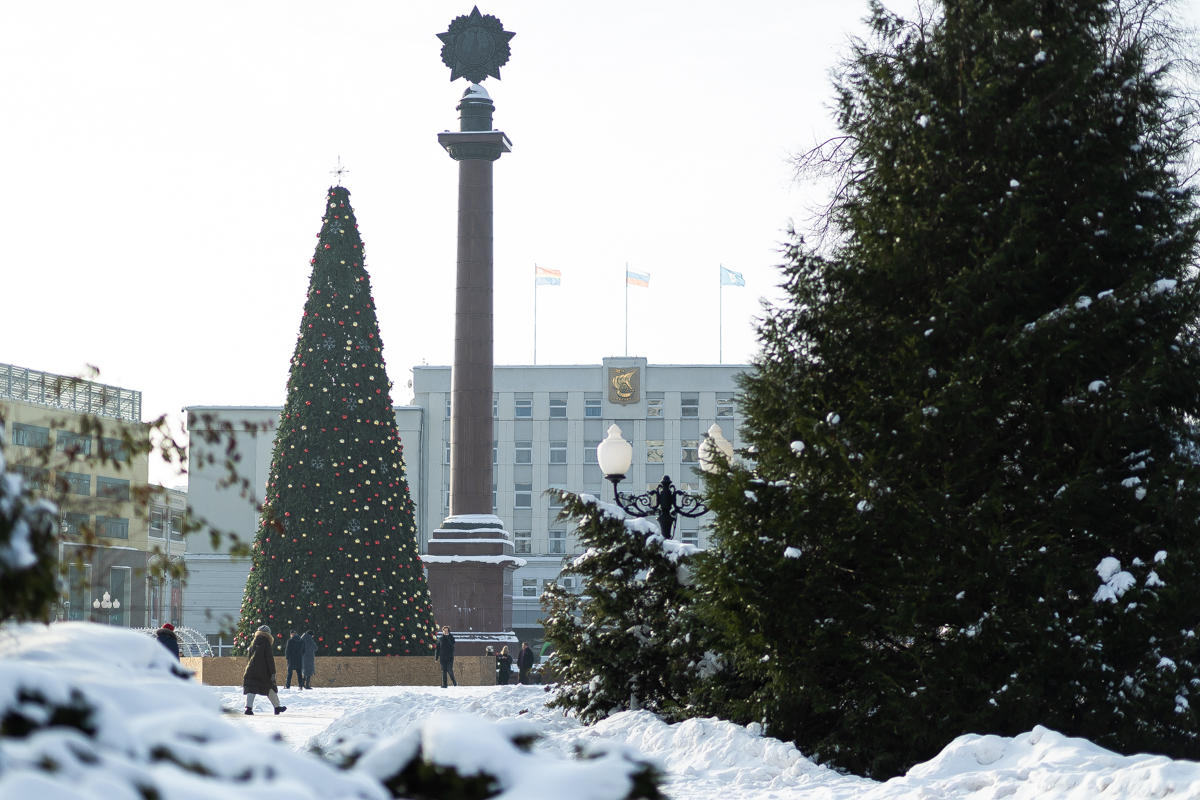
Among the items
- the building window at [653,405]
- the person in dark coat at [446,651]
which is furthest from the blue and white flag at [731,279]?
the person in dark coat at [446,651]

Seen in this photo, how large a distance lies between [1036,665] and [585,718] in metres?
5.59

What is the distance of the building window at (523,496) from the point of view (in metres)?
87.3

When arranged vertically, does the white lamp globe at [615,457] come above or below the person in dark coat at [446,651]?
above

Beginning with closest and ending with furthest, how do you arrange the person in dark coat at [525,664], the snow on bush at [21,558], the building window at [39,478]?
1. the snow on bush at [21,558]
2. the building window at [39,478]
3. the person in dark coat at [525,664]

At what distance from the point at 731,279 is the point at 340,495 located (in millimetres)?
53048

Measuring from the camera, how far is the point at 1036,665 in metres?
9.82

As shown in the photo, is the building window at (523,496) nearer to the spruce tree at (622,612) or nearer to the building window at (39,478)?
the spruce tree at (622,612)

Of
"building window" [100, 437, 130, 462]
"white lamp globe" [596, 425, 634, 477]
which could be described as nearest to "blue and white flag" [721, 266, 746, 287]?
"white lamp globe" [596, 425, 634, 477]

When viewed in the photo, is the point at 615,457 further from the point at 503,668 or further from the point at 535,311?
the point at 535,311

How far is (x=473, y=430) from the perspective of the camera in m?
38.5

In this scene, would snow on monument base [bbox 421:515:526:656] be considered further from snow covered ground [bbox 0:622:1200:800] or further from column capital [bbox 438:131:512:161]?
snow covered ground [bbox 0:622:1200:800]

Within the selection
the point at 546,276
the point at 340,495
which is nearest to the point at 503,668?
the point at 340,495

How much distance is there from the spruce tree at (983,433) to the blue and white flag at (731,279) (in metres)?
68.0

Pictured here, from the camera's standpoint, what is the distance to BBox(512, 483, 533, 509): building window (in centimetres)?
8731
